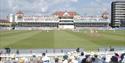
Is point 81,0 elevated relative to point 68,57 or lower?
elevated

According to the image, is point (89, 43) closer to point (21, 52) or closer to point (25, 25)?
point (25, 25)

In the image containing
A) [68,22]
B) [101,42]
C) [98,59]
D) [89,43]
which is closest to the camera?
[98,59]

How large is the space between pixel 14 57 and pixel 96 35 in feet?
17.7

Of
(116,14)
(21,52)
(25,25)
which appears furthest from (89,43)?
(21,52)

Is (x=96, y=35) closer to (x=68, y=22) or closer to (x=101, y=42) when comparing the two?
(x=101, y=42)

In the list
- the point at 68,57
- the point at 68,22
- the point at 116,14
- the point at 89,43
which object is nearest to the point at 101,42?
the point at 89,43

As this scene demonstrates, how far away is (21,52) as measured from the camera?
11320 mm

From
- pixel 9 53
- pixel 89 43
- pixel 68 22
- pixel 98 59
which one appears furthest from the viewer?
pixel 68 22

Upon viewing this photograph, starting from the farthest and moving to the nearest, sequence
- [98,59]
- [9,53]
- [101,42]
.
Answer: [101,42], [9,53], [98,59]

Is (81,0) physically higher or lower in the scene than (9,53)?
higher

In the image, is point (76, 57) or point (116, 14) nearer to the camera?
point (76, 57)

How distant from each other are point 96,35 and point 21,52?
4.67 m

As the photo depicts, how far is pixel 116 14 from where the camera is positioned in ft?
50.9

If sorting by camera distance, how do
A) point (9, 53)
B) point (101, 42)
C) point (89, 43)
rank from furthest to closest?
point (89, 43) → point (101, 42) → point (9, 53)
